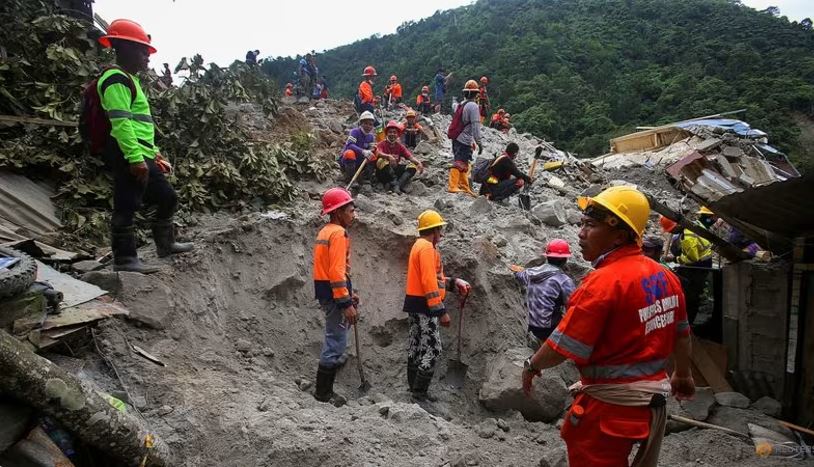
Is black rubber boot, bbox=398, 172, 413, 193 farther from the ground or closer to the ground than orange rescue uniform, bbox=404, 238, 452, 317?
farther from the ground

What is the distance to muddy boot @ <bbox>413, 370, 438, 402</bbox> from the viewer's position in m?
4.95

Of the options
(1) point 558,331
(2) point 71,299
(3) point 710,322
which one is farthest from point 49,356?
(3) point 710,322

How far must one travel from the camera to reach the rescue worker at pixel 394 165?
27.2 ft

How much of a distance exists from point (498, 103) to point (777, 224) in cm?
3517

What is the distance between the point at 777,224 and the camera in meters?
4.29

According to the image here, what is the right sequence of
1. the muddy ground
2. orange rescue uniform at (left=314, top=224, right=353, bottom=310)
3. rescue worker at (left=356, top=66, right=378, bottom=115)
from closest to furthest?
1. the muddy ground
2. orange rescue uniform at (left=314, top=224, right=353, bottom=310)
3. rescue worker at (left=356, top=66, right=378, bottom=115)

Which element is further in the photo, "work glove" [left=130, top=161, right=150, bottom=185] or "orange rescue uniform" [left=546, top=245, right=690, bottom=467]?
"work glove" [left=130, top=161, right=150, bottom=185]

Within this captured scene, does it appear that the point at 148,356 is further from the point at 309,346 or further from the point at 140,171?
the point at 309,346

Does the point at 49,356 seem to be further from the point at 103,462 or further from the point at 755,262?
the point at 755,262

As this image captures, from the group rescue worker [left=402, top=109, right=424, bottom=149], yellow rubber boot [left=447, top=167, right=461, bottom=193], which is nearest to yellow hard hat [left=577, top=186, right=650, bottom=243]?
yellow rubber boot [left=447, top=167, right=461, bottom=193]

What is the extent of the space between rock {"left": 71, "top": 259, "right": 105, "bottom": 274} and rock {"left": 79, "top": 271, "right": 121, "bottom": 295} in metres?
0.24

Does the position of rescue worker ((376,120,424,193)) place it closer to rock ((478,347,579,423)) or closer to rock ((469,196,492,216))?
rock ((469,196,492,216))

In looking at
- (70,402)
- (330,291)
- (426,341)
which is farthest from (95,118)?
(426,341)

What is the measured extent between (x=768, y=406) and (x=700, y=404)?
0.57m
